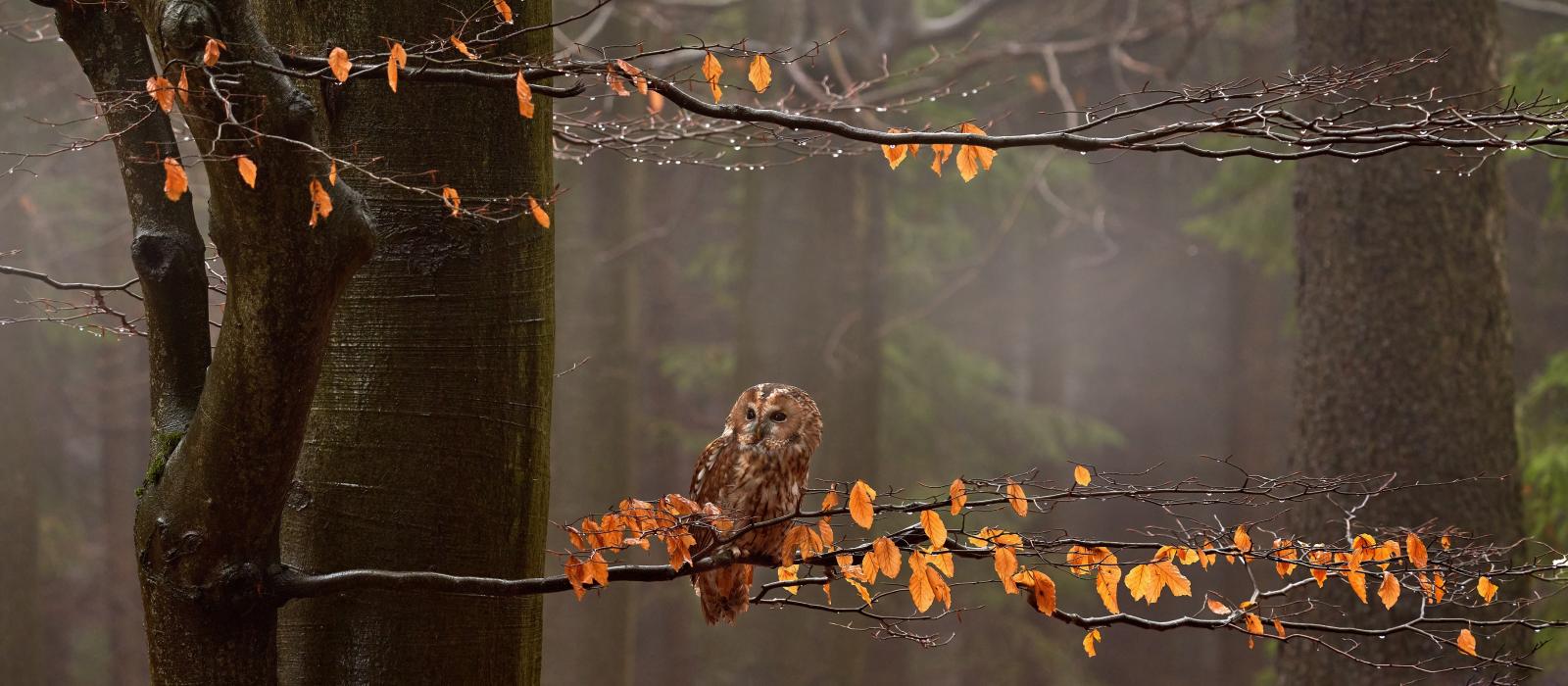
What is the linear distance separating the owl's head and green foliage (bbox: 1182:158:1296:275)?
8329mm

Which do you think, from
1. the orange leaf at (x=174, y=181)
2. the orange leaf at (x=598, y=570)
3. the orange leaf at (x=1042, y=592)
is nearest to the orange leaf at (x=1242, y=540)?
Result: the orange leaf at (x=1042, y=592)

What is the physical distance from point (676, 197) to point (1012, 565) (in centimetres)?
1381

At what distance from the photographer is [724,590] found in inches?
170

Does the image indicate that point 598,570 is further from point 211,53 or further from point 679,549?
point 211,53

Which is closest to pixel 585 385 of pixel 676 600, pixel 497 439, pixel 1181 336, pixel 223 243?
pixel 676 600

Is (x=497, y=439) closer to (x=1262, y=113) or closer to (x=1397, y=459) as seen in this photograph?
(x=1262, y=113)

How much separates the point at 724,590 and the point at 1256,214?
9668mm

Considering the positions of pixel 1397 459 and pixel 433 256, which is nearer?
pixel 433 256

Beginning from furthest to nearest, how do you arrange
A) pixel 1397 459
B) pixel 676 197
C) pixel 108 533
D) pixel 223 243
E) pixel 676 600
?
pixel 676 197 < pixel 676 600 < pixel 108 533 < pixel 1397 459 < pixel 223 243

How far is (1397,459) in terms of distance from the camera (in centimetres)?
554

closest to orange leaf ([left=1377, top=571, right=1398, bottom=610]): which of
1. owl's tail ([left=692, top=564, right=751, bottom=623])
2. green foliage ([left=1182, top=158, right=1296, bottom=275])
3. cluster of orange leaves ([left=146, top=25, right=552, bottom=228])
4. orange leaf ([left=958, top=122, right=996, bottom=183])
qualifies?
orange leaf ([left=958, top=122, right=996, bottom=183])

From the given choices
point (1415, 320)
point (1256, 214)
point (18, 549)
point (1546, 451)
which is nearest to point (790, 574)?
point (1415, 320)

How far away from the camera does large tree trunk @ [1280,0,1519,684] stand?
548cm

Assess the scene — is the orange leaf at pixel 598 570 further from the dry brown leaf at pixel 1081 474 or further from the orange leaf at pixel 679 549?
the dry brown leaf at pixel 1081 474
